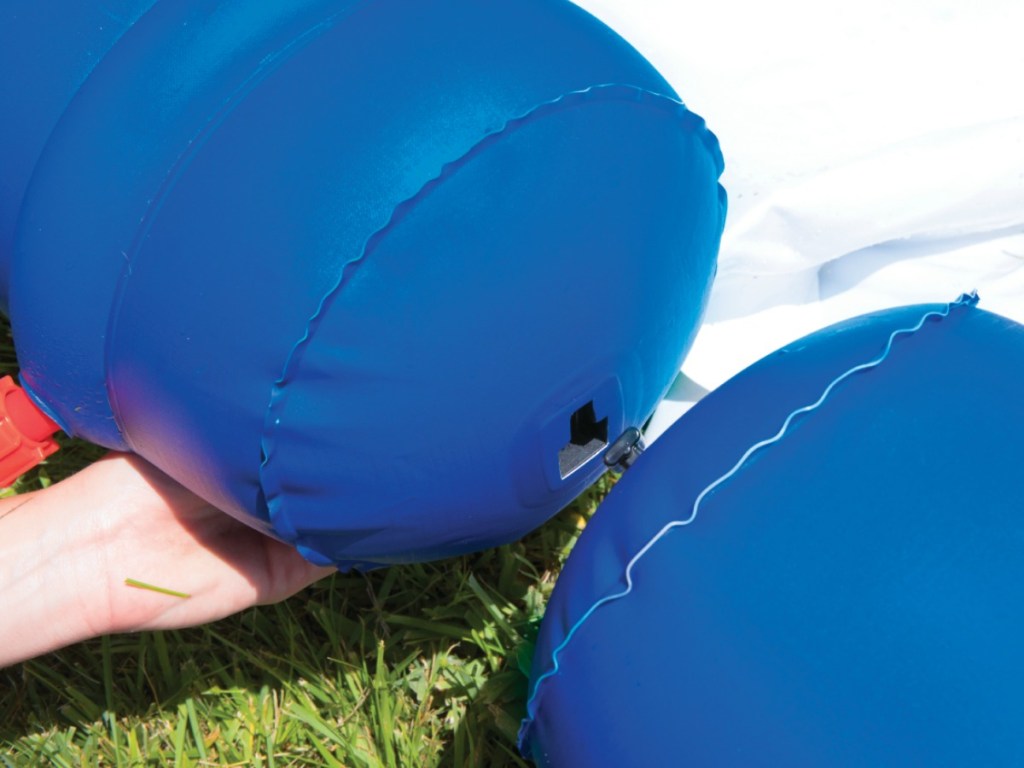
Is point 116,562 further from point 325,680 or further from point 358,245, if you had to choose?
point 358,245

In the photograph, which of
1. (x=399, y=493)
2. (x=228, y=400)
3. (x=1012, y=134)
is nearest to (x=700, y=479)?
(x=399, y=493)

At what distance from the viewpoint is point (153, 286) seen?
100cm

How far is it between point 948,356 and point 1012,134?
76cm

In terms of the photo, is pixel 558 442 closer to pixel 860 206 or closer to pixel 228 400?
pixel 228 400

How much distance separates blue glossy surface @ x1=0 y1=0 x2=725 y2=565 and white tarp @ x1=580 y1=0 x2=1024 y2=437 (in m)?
0.48

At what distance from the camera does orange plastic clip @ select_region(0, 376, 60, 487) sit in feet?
4.16

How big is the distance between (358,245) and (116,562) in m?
0.63

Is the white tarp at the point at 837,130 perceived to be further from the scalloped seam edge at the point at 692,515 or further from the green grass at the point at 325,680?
the scalloped seam edge at the point at 692,515

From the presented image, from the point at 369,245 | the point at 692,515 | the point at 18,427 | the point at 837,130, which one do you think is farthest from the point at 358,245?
the point at 837,130

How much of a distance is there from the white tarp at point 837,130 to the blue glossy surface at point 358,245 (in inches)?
18.8

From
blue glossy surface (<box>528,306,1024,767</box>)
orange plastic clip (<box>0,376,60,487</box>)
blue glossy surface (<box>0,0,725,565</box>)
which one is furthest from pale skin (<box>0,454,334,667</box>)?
blue glossy surface (<box>528,306,1024,767</box>)

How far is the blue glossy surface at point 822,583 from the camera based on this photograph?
2.52ft

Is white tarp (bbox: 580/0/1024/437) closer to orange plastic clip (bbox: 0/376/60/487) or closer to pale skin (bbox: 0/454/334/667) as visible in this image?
pale skin (bbox: 0/454/334/667)

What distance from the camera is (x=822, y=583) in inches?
31.9
